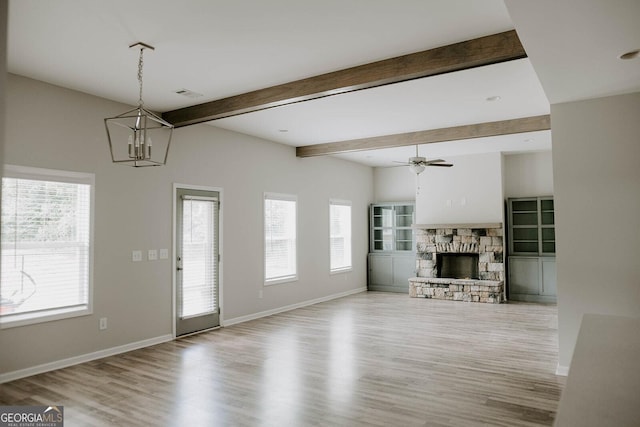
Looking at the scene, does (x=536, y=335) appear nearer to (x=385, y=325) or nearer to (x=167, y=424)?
(x=385, y=325)

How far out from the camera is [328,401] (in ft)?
11.9

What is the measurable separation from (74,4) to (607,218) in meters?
4.64

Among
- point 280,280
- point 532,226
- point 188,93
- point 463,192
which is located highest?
point 188,93

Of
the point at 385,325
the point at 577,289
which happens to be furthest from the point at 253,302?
the point at 577,289

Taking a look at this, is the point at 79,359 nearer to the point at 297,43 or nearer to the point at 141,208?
the point at 141,208

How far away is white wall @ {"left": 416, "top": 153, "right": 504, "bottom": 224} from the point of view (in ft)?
29.1

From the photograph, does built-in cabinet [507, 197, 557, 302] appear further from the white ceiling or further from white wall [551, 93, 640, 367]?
white wall [551, 93, 640, 367]

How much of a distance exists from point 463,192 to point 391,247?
2.08 m

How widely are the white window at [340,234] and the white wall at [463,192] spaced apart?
1555 millimetres

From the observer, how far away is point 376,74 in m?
4.07

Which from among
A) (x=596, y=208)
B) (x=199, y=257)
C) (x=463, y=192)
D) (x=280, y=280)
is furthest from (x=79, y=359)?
(x=463, y=192)

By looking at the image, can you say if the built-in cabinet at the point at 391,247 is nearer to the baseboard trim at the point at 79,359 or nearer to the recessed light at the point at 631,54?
the baseboard trim at the point at 79,359

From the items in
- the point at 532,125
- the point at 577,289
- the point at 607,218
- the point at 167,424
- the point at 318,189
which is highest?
the point at 532,125
